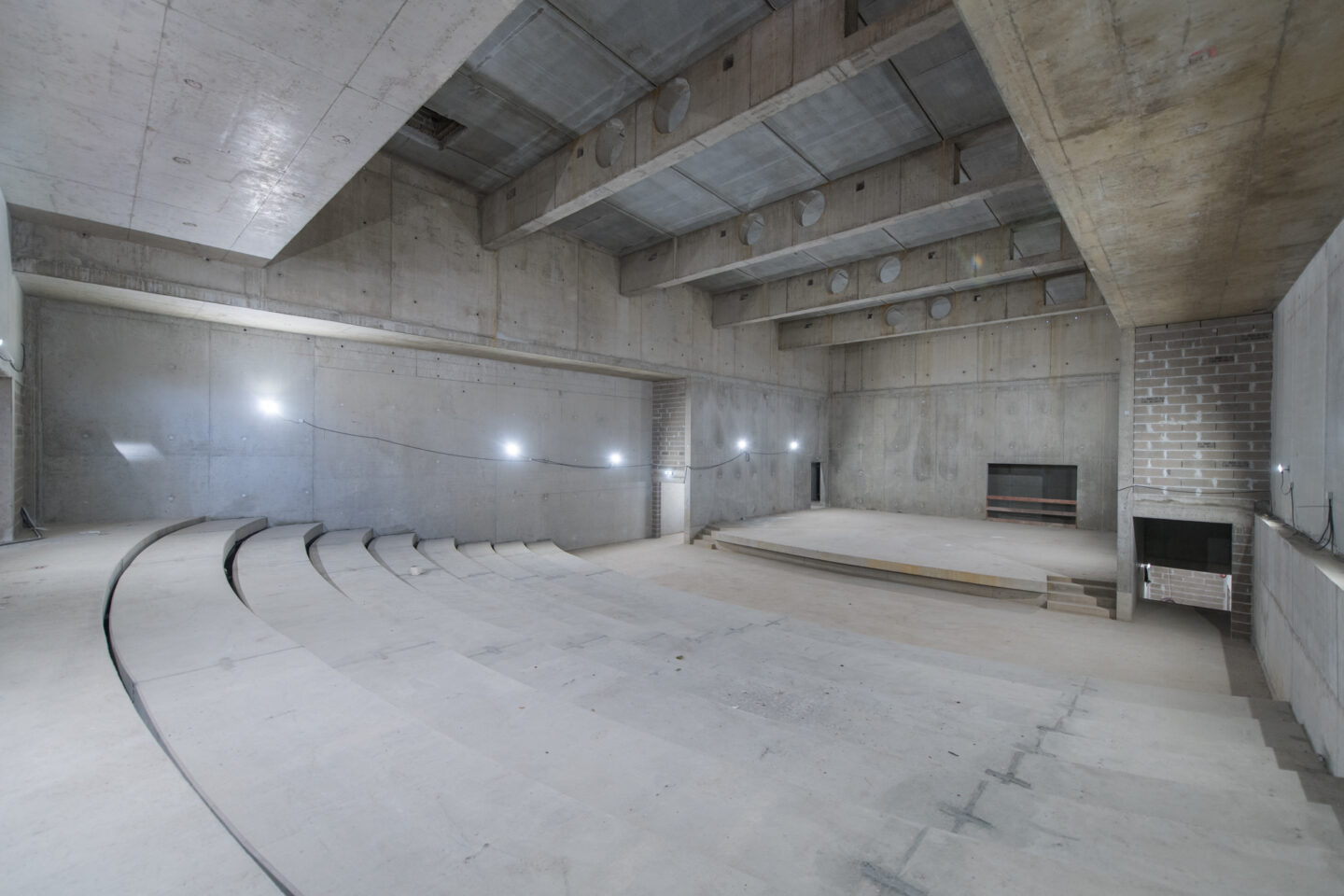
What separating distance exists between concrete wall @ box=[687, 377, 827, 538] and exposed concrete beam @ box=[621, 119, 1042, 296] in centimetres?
324

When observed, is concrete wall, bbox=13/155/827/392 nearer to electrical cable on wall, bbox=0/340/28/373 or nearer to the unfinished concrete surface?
the unfinished concrete surface

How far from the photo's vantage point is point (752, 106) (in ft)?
15.1

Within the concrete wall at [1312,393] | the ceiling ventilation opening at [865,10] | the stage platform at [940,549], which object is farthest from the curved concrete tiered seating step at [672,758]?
the ceiling ventilation opening at [865,10]

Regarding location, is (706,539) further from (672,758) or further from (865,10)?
(672,758)

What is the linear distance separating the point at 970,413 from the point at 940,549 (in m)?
5.53

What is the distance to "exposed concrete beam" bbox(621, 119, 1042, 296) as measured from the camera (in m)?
5.86

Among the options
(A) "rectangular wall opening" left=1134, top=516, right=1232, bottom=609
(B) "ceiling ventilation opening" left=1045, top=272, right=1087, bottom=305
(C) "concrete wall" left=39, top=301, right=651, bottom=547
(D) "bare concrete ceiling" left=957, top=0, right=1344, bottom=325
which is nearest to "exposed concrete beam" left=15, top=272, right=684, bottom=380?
(C) "concrete wall" left=39, top=301, right=651, bottom=547

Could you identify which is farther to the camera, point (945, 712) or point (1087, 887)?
point (945, 712)

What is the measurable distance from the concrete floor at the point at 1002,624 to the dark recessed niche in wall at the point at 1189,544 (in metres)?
2.63

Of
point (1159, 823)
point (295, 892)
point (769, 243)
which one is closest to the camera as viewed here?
point (295, 892)

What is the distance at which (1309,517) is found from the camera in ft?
13.7

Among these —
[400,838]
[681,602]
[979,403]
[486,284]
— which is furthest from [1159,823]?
[979,403]

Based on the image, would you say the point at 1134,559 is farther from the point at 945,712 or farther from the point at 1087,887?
the point at 1087,887

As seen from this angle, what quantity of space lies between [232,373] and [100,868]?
6848 millimetres
